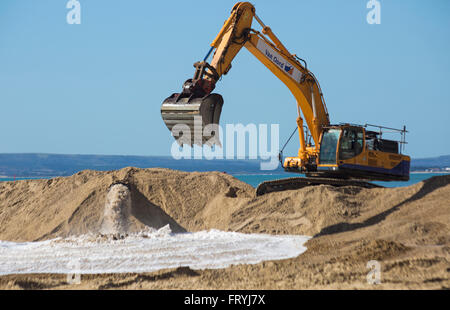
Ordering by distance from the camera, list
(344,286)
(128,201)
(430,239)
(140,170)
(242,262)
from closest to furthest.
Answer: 1. (344,286)
2. (242,262)
3. (430,239)
4. (128,201)
5. (140,170)

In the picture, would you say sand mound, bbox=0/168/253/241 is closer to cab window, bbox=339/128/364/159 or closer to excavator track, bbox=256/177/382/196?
excavator track, bbox=256/177/382/196

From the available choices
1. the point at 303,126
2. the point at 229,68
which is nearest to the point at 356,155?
the point at 303,126

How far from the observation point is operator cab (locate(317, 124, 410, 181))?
1426 cm

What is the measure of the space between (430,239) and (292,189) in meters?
5.24

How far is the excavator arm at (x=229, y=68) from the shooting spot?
38.1 ft

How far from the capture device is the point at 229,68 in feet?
44.4

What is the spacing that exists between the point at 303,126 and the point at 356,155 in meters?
1.92

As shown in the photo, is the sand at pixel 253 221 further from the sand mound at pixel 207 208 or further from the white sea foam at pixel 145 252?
the white sea foam at pixel 145 252

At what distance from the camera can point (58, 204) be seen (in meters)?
15.5

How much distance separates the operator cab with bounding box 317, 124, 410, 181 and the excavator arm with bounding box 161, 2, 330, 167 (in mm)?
860

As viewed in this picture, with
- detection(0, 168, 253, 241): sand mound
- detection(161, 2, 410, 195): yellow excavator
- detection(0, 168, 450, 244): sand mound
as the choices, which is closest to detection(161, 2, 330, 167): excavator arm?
detection(161, 2, 410, 195): yellow excavator

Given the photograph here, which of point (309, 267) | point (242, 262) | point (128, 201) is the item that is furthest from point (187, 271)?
point (128, 201)

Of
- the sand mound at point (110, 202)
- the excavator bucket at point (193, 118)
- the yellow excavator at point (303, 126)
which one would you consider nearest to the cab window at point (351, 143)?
the yellow excavator at point (303, 126)

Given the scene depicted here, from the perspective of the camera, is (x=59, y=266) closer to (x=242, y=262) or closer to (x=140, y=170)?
(x=242, y=262)
